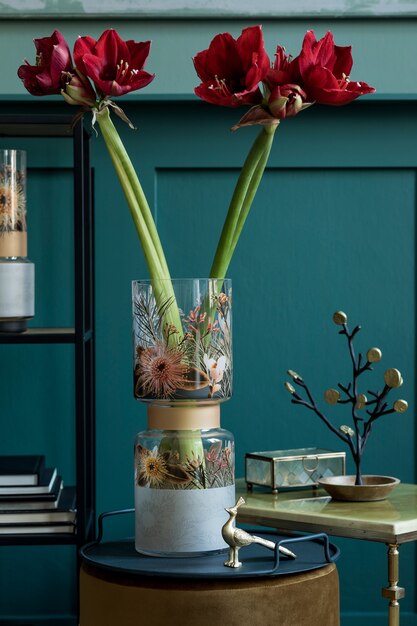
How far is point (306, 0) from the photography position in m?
2.38

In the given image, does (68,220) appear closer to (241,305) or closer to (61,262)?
(61,262)

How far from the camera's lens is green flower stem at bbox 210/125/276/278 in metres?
1.70

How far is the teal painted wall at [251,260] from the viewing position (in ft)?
7.88

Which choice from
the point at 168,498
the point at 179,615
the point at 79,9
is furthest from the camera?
the point at 79,9

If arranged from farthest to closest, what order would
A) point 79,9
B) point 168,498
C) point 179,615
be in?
point 79,9 < point 168,498 < point 179,615

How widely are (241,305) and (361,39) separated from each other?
0.70 meters

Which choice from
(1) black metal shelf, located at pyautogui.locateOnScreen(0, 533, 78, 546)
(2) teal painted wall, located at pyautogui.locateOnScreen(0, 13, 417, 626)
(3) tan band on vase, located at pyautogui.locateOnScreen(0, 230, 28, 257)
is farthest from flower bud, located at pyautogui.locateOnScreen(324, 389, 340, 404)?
(3) tan band on vase, located at pyautogui.locateOnScreen(0, 230, 28, 257)

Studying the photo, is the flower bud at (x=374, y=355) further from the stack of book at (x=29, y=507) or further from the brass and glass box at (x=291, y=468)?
the stack of book at (x=29, y=507)

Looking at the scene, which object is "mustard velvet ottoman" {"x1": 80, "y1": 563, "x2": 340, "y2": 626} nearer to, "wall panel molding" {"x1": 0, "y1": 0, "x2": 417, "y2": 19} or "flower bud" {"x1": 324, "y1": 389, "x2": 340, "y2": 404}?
"flower bud" {"x1": 324, "y1": 389, "x2": 340, "y2": 404}

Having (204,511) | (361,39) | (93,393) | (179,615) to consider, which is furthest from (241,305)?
(179,615)

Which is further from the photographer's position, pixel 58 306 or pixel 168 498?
pixel 58 306

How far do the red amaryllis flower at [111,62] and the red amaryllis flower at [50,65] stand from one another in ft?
0.10

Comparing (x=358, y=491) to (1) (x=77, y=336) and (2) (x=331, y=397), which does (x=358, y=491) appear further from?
(1) (x=77, y=336)

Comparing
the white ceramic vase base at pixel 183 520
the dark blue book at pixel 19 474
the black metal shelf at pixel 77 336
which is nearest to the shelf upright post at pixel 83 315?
the black metal shelf at pixel 77 336
